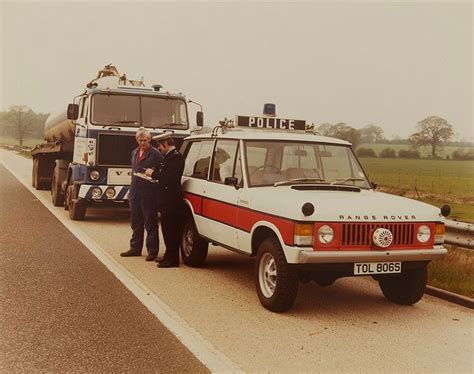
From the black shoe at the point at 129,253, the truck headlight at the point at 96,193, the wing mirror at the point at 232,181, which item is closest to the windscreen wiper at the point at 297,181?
the wing mirror at the point at 232,181

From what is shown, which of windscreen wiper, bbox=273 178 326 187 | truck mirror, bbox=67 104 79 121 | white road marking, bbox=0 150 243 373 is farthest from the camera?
truck mirror, bbox=67 104 79 121

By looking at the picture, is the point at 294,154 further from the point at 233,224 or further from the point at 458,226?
the point at 458,226

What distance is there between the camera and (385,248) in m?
5.85

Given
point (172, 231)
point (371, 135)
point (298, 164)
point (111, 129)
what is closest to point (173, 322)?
point (298, 164)

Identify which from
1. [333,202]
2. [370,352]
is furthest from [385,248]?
[370,352]

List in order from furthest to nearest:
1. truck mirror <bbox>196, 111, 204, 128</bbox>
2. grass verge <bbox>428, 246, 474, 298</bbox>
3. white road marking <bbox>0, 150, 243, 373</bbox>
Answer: truck mirror <bbox>196, 111, 204, 128</bbox>
grass verge <bbox>428, 246, 474, 298</bbox>
white road marking <bbox>0, 150, 243, 373</bbox>

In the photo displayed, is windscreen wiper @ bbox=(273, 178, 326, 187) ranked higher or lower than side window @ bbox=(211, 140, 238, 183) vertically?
lower

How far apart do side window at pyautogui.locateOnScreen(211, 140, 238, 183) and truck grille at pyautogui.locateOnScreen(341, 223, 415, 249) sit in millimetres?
1942

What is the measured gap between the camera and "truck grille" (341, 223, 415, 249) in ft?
18.8

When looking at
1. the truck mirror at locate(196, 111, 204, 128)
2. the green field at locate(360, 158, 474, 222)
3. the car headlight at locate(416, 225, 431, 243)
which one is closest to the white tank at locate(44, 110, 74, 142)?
the truck mirror at locate(196, 111, 204, 128)

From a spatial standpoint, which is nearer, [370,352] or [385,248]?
[370,352]

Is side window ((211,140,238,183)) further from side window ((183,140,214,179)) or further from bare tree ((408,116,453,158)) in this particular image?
bare tree ((408,116,453,158))

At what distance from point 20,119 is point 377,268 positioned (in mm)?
121575

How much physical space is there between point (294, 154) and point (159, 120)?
6.41 metres
